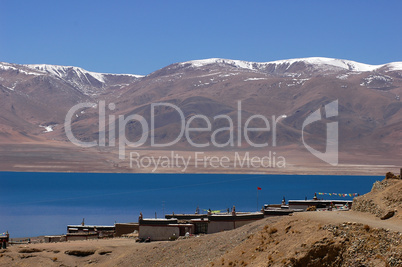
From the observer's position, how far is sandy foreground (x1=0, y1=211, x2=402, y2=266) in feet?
60.0

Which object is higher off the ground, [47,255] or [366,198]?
[366,198]

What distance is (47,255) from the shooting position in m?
35.2

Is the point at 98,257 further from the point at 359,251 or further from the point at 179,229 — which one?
the point at 359,251

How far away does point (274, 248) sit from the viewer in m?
21.4

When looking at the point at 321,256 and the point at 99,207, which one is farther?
the point at 99,207

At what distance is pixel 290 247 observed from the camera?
2042 cm

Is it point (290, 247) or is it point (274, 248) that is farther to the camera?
point (274, 248)

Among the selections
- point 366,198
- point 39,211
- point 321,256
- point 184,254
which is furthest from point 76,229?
point 39,211

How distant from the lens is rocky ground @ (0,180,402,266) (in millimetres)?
18266

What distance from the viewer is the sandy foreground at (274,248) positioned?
18.3m

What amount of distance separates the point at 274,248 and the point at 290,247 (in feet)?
3.48

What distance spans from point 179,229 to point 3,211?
229 ft

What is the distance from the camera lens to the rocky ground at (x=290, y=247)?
1827cm

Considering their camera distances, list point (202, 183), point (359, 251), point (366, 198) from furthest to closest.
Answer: point (202, 183) < point (366, 198) < point (359, 251)
